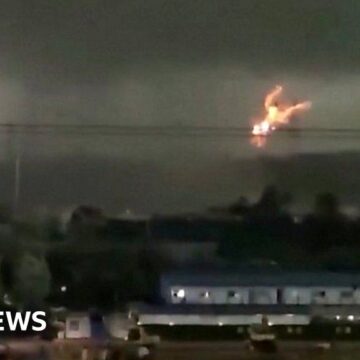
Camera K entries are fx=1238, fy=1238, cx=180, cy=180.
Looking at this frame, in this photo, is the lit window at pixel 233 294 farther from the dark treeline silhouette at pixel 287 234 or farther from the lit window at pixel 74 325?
the lit window at pixel 74 325

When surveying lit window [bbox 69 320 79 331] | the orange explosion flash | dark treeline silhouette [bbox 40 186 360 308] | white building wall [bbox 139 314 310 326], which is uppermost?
the orange explosion flash

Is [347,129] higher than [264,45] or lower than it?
lower

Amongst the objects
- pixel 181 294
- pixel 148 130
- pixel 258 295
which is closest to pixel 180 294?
pixel 181 294

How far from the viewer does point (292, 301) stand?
164 centimetres

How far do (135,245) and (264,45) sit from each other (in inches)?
12.6

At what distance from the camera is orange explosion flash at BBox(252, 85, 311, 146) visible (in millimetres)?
1658

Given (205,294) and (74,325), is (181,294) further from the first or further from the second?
(74,325)

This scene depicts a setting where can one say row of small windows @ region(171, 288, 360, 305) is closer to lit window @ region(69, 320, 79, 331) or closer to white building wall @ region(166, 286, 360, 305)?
white building wall @ region(166, 286, 360, 305)

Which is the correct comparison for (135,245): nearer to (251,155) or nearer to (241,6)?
(251,155)

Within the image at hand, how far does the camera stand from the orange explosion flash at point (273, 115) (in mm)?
1658

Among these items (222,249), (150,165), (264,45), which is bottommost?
(222,249)

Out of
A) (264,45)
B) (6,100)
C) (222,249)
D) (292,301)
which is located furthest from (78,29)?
(292,301)

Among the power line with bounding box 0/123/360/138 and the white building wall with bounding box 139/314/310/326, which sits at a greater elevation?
the power line with bounding box 0/123/360/138

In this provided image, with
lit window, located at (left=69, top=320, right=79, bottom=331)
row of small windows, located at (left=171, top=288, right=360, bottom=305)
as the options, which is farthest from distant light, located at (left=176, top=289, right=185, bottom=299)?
lit window, located at (left=69, top=320, right=79, bottom=331)
